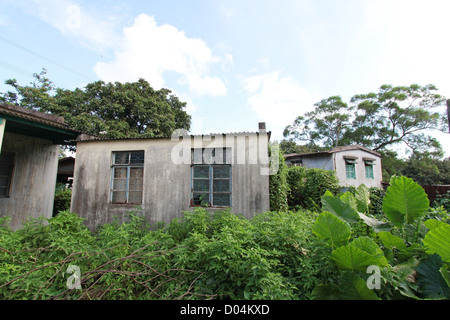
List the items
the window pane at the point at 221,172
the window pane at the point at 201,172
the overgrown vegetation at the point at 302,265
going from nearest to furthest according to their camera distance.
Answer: the overgrown vegetation at the point at 302,265, the window pane at the point at 221,172, the window pane at the point at 201,172

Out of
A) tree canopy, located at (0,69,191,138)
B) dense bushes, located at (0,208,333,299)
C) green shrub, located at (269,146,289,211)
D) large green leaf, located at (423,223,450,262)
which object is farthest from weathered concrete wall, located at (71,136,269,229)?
tree canopy, located at (0,69,191,138)

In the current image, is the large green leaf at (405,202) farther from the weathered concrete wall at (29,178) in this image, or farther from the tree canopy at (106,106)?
the tree canopy at (106,106)

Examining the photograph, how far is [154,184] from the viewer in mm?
6020

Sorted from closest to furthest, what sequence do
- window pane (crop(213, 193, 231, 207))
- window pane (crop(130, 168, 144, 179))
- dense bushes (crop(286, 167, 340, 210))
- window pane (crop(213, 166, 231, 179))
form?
window pane (crop(213, 193, 231, 207)) < window pane (crop(213, 166, 231, 179)) < window pane (crop(130, 168, 144, 179)) < dense bushes (crop(286, 167, 340, 210))

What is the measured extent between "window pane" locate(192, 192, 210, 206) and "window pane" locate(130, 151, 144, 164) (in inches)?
77.5

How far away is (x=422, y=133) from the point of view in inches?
705

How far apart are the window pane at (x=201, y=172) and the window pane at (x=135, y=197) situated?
178 centimetres

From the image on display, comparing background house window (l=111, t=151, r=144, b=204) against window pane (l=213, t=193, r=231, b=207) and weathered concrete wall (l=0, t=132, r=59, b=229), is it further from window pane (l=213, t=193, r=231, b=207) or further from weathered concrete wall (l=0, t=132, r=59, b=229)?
weathered concrete wall (l=0, t=132, r=59, b=229)

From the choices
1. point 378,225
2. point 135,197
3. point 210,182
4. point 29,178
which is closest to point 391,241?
point 378,225

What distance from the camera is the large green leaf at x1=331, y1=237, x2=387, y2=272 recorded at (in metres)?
1.79

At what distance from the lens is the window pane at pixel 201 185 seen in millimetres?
5867

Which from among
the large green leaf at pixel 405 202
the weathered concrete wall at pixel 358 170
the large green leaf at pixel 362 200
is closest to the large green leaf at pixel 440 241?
the large green leaf at pixel 405 202
